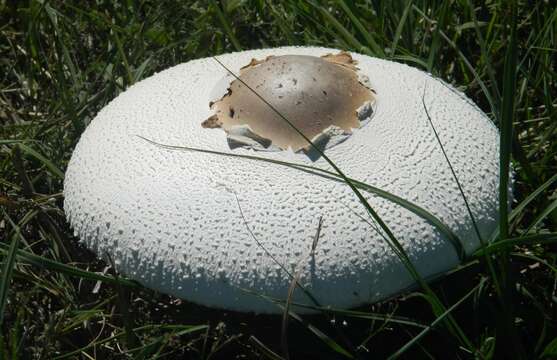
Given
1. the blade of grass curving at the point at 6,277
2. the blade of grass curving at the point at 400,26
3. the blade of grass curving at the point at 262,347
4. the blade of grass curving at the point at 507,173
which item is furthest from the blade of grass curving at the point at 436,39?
the blade of grass curving at the point at 6,277

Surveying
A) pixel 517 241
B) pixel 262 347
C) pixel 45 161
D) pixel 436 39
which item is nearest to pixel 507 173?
pixel 517 241

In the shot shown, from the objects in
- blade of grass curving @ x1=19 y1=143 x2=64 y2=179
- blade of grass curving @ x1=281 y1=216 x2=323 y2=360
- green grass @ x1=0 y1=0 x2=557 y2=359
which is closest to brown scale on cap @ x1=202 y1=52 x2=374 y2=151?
green grass @ x1=0 y1=0 x2=557 y2=359

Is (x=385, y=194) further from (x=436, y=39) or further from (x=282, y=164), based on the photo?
(x=436, y=39)

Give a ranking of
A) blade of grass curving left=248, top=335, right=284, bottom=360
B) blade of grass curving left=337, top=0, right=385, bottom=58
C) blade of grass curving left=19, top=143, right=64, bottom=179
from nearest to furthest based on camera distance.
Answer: blade of grass curving left=248, top=335, right=284, bottom=360
blade of grass curving left=19, top=143, right=64, bottom=179
blade of grass curving left=337, top=0, right=385, bottom=58

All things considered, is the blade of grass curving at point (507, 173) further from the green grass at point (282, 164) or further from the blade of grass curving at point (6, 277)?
the blade of grass curving at point (6, 277)

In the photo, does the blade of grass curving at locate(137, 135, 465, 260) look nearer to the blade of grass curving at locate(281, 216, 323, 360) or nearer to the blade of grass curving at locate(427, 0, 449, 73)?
the blade of grass curving at locate(281, 216, 323, 360)
